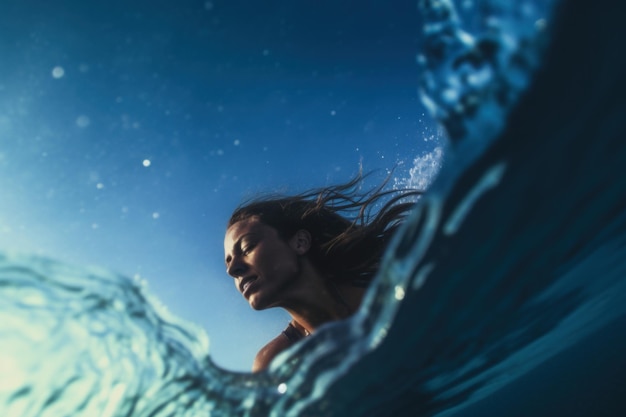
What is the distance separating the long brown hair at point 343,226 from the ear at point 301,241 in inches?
2.6

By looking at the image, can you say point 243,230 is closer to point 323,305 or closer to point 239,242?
point 239,242

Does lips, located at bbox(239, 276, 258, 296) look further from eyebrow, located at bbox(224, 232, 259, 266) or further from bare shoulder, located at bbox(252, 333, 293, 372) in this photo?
bare shoulder, located at bbox(252, 333, 293, 372)

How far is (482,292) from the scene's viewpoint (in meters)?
3.11

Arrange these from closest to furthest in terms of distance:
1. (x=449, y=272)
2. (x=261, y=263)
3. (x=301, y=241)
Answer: (x=449, y=272), (x=261, y=263), (x=301, y=241)

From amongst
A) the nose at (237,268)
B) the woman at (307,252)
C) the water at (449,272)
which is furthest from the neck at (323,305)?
the water at (449,272)

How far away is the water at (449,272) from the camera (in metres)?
1.56

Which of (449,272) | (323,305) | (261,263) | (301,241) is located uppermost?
(301,241)

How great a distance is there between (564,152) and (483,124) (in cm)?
82

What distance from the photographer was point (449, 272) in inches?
96.7

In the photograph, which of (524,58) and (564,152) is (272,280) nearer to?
(564,152)

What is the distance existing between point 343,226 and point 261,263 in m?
1.53

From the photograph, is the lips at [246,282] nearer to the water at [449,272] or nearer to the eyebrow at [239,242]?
the eyebrow at [239,242]

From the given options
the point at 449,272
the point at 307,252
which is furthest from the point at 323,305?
the point at 449,272

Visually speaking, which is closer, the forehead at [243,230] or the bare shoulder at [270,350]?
the forehead at [243,230]
